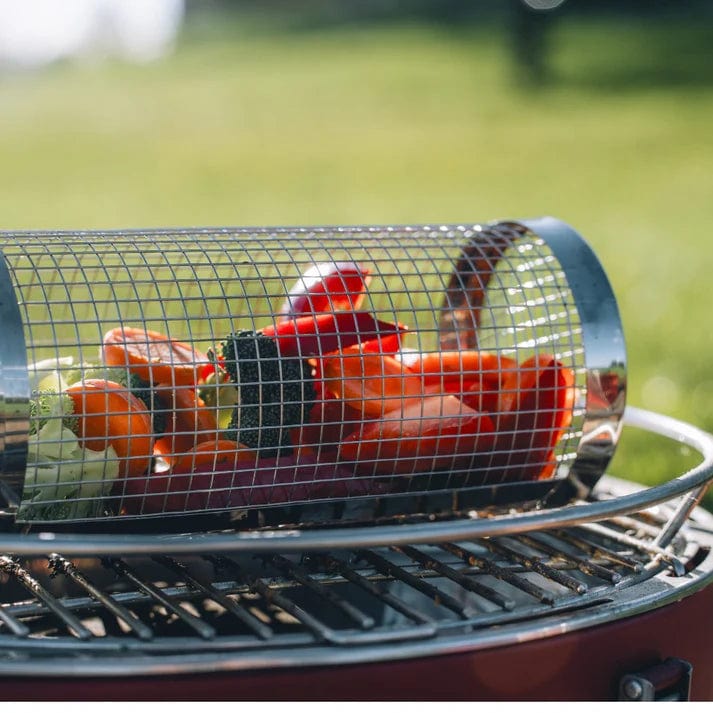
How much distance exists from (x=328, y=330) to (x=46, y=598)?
76cm

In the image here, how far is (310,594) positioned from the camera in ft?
6.71

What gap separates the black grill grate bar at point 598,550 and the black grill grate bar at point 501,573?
22 cm

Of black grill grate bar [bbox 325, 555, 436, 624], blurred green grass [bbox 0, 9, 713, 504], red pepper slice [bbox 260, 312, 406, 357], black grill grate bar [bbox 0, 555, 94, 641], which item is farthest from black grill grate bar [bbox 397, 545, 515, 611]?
blurred green grass [bbox 0, 9, 713, 504]

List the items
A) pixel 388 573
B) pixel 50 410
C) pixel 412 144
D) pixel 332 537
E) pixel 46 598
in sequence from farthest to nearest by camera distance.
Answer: pixel 412 144, pixel 388 573, pixel 50 410, pixel 46 598, pixel 332 537

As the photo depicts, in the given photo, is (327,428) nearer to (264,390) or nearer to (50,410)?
(264,390)

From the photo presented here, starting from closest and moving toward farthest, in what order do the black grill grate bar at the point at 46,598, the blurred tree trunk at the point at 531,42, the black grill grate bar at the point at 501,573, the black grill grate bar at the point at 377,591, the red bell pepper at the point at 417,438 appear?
the black grill grate bar at the point at 46,598, the black grill grate bar at the point at 377,591, the black grill grate bar at the point at 501,573, the red bell pepper at the point at 417,438, the blurred tree trunk at the point at 531,42

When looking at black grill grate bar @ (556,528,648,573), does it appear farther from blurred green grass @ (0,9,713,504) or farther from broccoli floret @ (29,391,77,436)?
blurred green grass @ (0,9,713,504)

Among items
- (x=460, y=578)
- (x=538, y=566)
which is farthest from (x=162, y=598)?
(x=538, y=566)

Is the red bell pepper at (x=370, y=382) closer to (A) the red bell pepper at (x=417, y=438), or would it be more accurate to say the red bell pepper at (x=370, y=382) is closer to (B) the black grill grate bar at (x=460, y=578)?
(A) the red bell pepper at (x=417, y=438)

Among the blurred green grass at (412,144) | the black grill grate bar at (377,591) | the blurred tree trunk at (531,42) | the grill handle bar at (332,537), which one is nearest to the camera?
the grill handle bar at (332,537)

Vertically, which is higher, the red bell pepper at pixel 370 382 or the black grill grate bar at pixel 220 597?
the red bell pepper at pixel 370 382

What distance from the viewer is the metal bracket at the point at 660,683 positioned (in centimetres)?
181

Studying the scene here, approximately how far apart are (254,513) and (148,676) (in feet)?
2.02

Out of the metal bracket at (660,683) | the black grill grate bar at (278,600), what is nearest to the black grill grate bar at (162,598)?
the black grill grate bar at (278,600)
